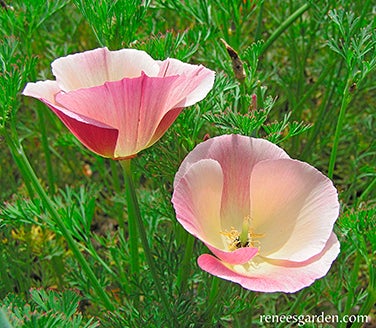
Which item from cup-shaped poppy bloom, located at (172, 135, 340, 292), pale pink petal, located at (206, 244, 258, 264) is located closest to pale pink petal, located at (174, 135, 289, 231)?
cup-shaped poppy bloom, located at (172, 135, 340, 292)

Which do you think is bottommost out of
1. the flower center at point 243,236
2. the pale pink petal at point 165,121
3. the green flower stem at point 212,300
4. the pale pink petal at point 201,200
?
the green flower stem at point 212,300

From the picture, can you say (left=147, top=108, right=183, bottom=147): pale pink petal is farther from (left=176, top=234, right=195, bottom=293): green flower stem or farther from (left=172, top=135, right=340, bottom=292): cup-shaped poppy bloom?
(left=176, top=234, right=195, bottom=293): green flower stem

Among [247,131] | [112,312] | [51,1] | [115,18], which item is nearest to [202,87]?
[247,131]

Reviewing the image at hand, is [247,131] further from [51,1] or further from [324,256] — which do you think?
[51,1]

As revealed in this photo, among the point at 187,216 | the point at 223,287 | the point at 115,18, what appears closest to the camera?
the point at 187,216

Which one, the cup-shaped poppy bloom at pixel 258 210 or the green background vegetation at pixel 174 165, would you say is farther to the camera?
the green background vegetation at pixel 174 165

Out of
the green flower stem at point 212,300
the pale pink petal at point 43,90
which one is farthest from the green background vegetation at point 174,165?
the pale pink petal at point 43,90

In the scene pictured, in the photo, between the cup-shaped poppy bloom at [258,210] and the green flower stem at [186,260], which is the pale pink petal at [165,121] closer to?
the cup-shaped poppy bloom at [258,210]

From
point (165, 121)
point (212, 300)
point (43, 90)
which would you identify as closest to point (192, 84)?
point (165, 121)
